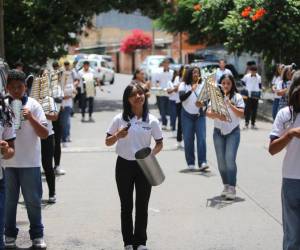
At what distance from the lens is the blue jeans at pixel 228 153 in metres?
8.78

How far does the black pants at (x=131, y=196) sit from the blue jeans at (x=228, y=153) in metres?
2.74

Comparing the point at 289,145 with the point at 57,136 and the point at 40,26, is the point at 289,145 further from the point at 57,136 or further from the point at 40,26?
the point at 40,26

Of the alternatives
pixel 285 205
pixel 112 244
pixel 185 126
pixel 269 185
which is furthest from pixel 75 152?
A: pixel 285 205

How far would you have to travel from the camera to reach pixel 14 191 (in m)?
6.54

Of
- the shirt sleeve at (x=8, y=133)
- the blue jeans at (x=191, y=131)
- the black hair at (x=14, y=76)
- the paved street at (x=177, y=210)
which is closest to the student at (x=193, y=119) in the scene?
the blue jeans at (x=191, y=131)

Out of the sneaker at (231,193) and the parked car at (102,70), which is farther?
the parked car at (102,70)

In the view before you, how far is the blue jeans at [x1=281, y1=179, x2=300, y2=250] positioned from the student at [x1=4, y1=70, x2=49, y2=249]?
2408 millimetres


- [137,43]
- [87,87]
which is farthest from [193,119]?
[137,43]

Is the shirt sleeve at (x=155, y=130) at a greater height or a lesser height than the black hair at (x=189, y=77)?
lesser

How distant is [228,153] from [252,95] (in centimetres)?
932

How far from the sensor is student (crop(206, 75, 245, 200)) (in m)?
8.77

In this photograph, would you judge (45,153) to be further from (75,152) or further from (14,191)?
(75,152)

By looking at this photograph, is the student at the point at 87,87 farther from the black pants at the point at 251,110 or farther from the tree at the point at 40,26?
the black pants at the point at 251,110

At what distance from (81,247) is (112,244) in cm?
31
